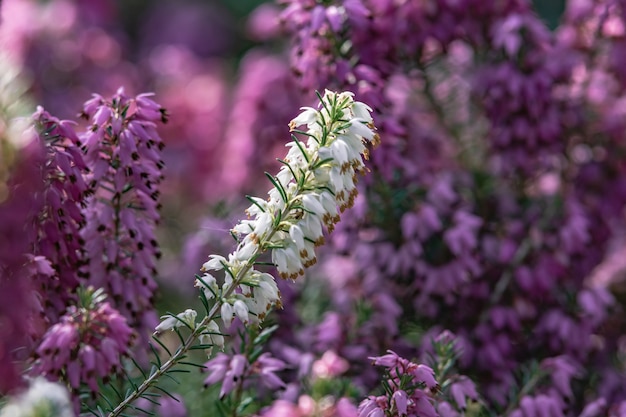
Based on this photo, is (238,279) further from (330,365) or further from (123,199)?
(330,365)

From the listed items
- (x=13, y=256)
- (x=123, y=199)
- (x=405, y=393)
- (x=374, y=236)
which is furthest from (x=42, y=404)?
(x=374, y=236)

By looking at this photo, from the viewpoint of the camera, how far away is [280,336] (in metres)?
3.11

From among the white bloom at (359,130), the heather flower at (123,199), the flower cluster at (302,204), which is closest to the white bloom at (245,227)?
the flower cluster at (302,204)

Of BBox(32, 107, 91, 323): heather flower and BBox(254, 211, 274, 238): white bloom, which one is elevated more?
BBox(32, 107, 91, 323): heather flower

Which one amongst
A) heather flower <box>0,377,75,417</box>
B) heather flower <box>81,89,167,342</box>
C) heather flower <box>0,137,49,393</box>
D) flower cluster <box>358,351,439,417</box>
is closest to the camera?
heather flower <box>0,377,75,417</box>

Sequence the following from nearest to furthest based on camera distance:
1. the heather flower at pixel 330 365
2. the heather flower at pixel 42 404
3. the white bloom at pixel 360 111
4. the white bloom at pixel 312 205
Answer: the heather flower at pixel 42 404 → the white bloom at pixel 312 205 → the white bloom at pixel 360 111 → the heather flower at pixel 330 365

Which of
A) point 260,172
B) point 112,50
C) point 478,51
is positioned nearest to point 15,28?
point 112,50

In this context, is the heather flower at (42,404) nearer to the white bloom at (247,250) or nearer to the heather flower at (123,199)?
the white bloom at (247,250)

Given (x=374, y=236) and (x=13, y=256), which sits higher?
(x=374, y=236)

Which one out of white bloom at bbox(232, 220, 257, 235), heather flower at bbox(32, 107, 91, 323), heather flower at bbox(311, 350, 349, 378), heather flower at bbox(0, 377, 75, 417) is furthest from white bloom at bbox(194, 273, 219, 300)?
heather flower at bbox(311, 350, 349, 378)

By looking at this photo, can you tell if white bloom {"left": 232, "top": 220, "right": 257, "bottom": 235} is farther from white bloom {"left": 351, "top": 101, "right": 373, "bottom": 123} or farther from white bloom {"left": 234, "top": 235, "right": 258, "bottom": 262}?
white bloom {"left": 351, "top": 101, "right": 373, "bottom": 123}

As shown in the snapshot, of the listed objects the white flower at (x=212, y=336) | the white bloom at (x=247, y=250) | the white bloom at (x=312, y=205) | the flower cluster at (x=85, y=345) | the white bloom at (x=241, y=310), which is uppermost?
the flower cluster at (x=85, y=345)

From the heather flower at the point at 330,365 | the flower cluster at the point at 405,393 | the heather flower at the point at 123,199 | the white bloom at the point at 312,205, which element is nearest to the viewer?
the white bloom at the point at 312,205

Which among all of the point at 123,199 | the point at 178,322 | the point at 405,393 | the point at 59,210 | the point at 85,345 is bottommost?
the point at 405,393
